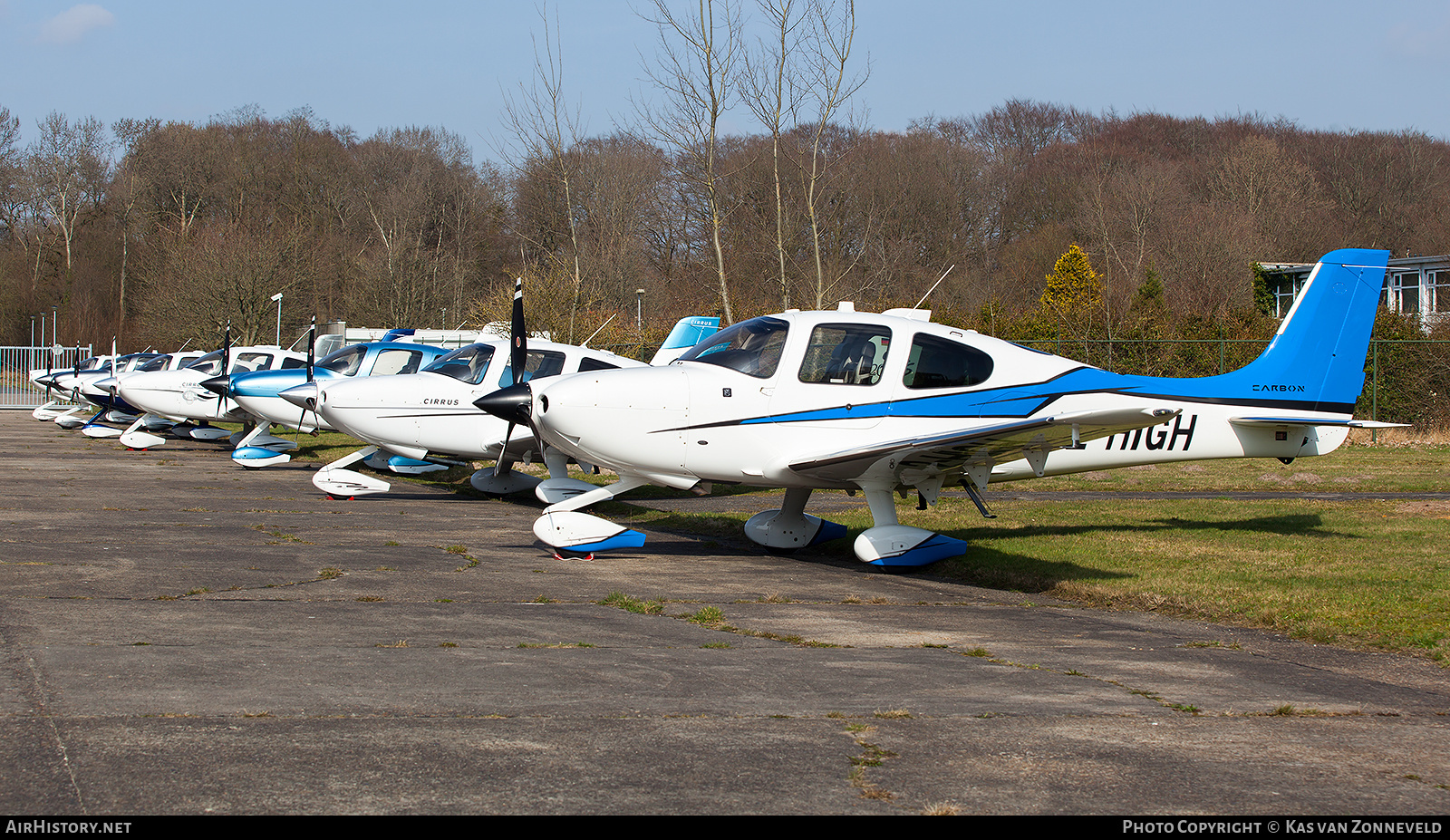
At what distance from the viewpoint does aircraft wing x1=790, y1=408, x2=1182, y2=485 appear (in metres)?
8.14

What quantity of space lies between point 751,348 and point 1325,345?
6.16m

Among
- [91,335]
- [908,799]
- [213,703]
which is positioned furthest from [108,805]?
[91,335]

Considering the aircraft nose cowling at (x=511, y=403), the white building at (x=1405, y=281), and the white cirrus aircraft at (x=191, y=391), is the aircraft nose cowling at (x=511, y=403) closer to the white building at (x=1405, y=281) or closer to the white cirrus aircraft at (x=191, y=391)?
the white cirrus aircraft at (x=191, y=391)

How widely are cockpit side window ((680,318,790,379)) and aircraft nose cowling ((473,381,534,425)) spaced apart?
200 cm

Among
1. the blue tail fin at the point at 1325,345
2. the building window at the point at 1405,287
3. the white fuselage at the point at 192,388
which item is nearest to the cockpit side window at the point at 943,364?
the blue tail fin at the point at 1325,345

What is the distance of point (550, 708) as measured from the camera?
497cm

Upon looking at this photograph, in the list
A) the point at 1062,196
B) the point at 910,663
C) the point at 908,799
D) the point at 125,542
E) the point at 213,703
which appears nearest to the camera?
the point at 908,799

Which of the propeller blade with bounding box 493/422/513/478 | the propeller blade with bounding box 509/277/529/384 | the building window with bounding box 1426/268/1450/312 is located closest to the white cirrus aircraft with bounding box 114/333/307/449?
the propeller blade with bounding box 493/422/513/478

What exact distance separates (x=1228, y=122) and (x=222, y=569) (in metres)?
58.3

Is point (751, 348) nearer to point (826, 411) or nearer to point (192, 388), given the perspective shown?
point (826, 411)

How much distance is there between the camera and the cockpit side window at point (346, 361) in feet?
57.6

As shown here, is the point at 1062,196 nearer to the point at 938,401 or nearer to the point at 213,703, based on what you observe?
the point at 938,401

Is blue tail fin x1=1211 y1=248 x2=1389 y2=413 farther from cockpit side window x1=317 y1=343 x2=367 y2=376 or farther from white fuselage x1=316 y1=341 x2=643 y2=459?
cockpit side window x1=317 y1=343 x2=367 y2=376

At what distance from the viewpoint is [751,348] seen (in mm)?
10078
